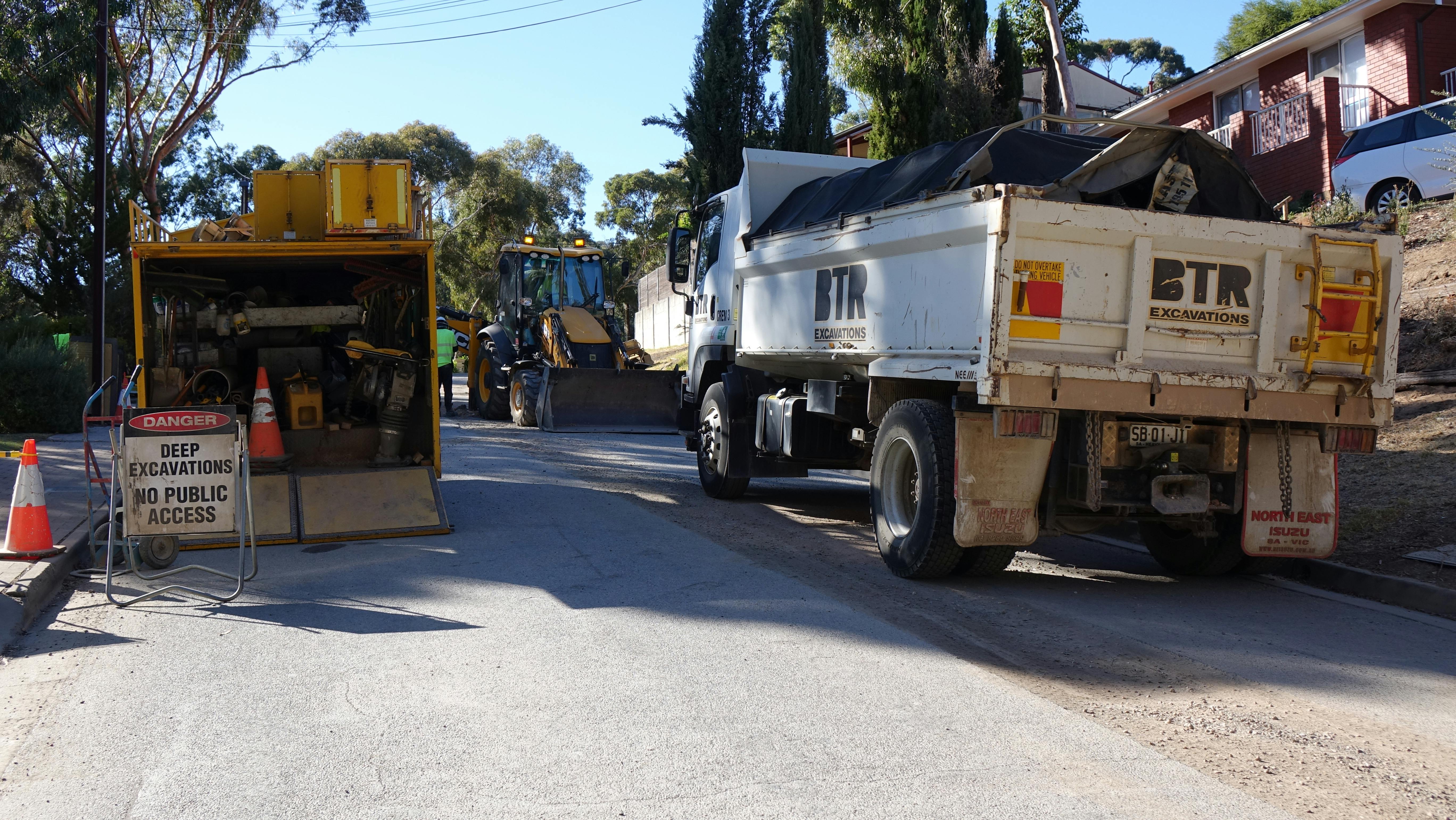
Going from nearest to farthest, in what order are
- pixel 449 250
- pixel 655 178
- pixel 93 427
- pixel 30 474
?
pixel 30 474
pixel 93 427
pixel 449 250
pixel 655 178

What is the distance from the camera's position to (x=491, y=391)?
20.7 metres

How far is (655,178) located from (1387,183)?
45.2m

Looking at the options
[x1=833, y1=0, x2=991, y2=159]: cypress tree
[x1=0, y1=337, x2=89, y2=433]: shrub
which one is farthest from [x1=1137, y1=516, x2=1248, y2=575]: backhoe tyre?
[x1=0, y1=337, x2=89, y2=433]: shrub

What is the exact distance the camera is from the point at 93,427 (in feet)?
56.6

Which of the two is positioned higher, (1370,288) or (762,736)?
(1370,288)

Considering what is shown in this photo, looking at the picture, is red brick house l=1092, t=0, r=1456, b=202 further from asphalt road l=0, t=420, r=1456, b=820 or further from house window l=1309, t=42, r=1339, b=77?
asphalt road l=0, t=420, r=1456, b=820

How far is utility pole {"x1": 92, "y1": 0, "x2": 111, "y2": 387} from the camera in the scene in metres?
18.1

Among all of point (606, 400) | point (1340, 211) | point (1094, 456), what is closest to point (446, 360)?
point (606, 400)

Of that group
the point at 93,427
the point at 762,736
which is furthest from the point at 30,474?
the point at 93,427

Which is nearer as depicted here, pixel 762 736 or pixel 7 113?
pixel 762 736

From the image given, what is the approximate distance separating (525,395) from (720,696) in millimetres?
14297

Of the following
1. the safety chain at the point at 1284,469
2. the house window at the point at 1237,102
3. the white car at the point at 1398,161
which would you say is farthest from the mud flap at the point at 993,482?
the house window at the point at 1237,102

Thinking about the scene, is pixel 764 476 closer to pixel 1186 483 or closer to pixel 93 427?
pixel 1186 483

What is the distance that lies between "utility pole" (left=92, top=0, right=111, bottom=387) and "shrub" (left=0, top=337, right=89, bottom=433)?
24.7 inches
